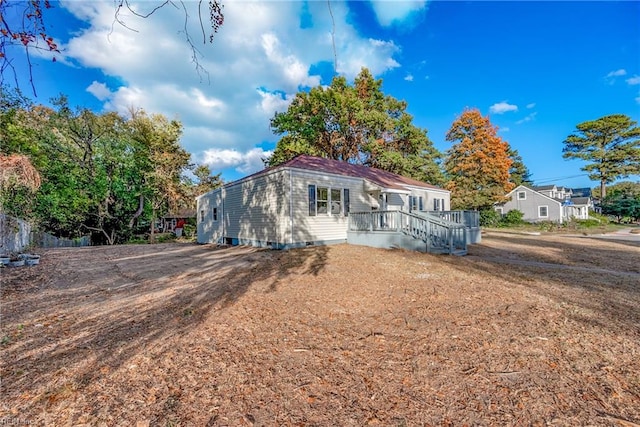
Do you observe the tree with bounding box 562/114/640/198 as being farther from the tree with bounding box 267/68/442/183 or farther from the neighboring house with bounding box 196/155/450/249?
the neighboring house with bounding box 196/155/450/249

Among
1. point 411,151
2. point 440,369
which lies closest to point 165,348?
point 440,369

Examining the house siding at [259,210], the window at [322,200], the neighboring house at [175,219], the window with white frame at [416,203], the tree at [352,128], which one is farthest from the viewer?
the neighboring house at [175,219]

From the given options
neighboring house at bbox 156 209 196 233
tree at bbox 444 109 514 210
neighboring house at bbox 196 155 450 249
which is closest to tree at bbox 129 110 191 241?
neighboring house at bbox 196 155 450 249

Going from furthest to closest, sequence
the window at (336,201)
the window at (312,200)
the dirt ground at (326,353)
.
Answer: the window at (336,201) < the window at (312,200) < the dirt ground at (326,353)

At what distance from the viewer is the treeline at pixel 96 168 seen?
16.6 metres

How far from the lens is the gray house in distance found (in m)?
11.1

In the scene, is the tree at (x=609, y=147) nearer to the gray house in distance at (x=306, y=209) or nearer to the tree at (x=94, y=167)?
the gray house in distance at (x=306, y=209)

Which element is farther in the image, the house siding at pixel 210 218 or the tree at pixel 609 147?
the tree at pixel 609 147

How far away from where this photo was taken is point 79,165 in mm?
19016

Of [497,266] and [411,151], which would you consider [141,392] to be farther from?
[411,151]

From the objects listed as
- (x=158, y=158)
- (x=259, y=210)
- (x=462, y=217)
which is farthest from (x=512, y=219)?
(x=158, y=158)

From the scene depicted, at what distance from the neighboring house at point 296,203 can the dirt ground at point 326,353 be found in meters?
5.50

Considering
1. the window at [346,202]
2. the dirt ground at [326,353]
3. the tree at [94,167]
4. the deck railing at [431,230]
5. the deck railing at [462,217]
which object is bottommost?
the dirt ground at [326,353]

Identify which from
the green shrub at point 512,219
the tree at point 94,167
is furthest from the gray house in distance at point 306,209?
the green shrub at point 512,219
